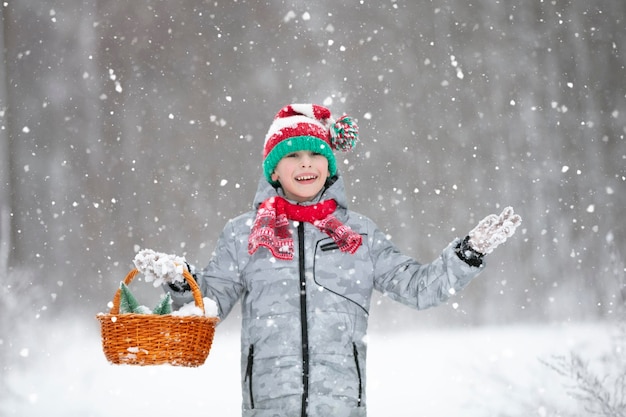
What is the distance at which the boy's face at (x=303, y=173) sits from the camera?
6.82 feet

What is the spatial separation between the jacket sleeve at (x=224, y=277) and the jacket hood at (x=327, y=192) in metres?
0.14

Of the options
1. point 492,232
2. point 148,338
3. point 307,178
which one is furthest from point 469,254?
point 148,338

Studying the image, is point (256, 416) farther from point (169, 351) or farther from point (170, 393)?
point (170, 393)

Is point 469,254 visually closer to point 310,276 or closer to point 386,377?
point 310,276

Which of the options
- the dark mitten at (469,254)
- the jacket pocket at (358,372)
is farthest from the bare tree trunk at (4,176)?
the dark mitten at (469,254)

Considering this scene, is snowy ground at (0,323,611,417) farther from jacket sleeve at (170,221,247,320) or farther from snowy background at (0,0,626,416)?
jacket sleeve at (170,221,247,320)

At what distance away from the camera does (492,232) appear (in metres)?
1.78

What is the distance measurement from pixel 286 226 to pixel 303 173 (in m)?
0.17

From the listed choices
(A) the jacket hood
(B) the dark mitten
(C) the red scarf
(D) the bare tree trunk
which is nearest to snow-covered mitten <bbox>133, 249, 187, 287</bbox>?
(C) the red scarf

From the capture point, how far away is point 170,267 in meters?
1.79

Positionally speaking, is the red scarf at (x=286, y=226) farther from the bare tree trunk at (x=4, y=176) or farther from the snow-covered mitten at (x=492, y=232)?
the bare tree trunk at (x=4, y=176)

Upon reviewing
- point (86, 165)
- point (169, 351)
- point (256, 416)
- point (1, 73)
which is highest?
point (1, 73)

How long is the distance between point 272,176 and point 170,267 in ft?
1.56

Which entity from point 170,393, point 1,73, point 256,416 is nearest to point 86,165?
point 1,73
